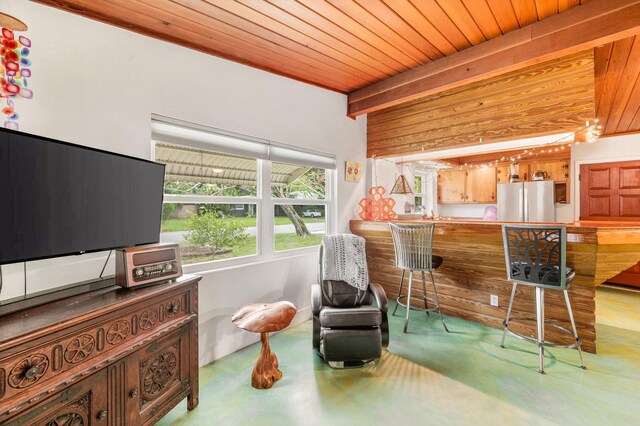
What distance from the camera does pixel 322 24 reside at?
2.15m

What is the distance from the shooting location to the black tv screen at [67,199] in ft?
3.78

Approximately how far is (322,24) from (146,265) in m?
2.07

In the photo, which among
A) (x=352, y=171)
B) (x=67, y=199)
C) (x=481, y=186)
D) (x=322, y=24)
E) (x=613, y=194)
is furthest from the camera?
(x=481, y=186)

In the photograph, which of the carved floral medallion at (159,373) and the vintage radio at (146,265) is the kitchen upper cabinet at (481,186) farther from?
the carved floral medallion at (159,373)

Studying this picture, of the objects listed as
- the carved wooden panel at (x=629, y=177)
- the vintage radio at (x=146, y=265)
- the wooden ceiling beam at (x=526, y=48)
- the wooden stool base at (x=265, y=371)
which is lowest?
the wooden stool base at (x=265, y=371)

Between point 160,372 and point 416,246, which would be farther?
point 416,246

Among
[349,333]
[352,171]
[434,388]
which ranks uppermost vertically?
[352,171]

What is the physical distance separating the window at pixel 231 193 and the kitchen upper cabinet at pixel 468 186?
3.52 meters

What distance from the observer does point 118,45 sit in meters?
1.95

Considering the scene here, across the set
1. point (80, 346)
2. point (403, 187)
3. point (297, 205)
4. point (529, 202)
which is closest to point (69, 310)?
point (80, 346)

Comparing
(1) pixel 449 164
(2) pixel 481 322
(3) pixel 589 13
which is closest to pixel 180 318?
(2) pixel 481 322

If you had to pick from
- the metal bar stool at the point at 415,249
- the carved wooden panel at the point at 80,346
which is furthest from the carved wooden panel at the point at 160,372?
the metal bar stool at the point at 415,249

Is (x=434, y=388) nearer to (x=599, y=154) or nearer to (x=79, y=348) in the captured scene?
(x=79, y=348)

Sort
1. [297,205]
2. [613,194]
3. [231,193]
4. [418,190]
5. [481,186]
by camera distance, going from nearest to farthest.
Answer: [231,193]
[297,205]
[613,194]
[481,186]
[418,190]
